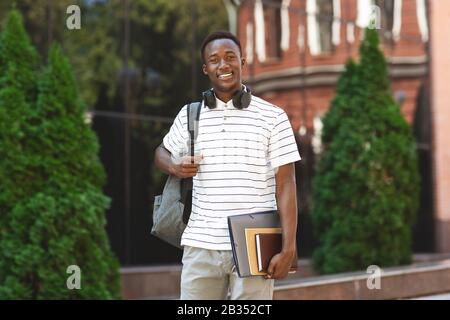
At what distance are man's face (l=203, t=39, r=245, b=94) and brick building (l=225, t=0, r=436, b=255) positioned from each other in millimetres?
9582

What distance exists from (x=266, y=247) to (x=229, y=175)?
0.34 meters

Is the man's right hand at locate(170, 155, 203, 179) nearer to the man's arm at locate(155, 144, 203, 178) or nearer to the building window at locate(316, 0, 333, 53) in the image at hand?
the man's arm at locate(155, 144, 203, 178)

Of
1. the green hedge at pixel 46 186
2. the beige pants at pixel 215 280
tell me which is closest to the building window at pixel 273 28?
the green hedge at pixel 46 186

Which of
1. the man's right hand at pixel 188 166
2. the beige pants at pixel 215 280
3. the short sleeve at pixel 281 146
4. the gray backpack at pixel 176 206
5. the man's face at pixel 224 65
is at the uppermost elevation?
the man's face at pixel 224 65

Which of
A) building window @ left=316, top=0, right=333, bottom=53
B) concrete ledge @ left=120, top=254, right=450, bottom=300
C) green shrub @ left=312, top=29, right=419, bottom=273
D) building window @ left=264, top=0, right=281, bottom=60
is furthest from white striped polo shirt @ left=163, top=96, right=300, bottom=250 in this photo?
building window @ left=316, top=0, right=333, bottom=53

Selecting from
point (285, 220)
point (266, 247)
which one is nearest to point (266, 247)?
point (266, 247)

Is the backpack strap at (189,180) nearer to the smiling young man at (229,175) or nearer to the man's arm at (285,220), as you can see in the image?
the smiling young man at (229,175)

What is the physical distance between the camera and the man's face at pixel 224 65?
11.9ft

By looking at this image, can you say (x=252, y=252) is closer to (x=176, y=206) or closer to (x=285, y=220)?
(x=285, y=220)

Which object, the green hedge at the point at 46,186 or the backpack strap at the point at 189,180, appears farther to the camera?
the green hedge at the point at 46,186

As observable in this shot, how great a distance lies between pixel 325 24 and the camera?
15312 millimetres

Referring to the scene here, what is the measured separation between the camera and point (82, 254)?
7836mm

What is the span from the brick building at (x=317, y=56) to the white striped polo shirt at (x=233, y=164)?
964 cm
